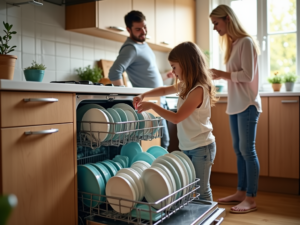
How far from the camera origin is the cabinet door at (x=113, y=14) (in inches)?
101

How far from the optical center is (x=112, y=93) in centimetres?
164

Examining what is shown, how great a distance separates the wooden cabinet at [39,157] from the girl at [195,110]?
16.3 inches

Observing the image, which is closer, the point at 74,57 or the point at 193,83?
the point at 193,83

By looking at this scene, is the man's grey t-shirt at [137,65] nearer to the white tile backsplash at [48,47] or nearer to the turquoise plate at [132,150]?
the white tile backsplash at [48,47]

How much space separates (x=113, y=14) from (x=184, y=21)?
1.30 metres

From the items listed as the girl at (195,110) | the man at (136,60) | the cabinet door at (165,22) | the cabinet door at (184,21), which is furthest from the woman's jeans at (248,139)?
the cabinet door at (184,21)

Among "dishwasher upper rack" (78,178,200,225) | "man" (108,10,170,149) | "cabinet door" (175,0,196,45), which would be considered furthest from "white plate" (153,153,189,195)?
"cabinet door" (175,0,196,45)

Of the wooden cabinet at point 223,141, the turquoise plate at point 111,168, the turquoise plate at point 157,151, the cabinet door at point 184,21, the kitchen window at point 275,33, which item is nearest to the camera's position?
the turquoise plate at point 111,168

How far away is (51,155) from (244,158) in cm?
153

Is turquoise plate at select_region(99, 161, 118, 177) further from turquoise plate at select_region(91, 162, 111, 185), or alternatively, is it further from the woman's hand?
the woman's hand

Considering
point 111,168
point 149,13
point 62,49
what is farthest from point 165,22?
point 111,168

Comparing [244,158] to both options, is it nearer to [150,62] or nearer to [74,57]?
[150,62]

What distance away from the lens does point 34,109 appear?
4.06 feet

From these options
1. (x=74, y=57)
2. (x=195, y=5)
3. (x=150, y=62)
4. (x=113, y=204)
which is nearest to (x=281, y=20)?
(x=195, y=5)
